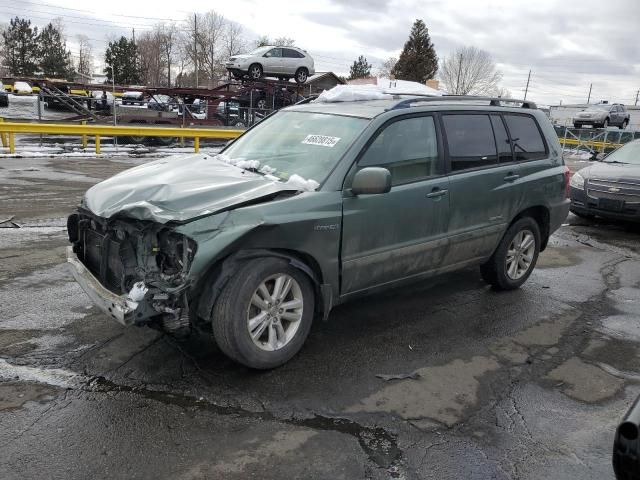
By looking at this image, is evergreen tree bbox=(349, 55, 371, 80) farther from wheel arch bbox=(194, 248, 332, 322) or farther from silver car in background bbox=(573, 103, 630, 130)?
wheel arch bbox=(194, 248, 332, 322)

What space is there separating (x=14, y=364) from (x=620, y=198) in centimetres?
842

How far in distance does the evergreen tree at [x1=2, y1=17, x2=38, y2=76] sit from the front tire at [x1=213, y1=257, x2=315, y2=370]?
7638 centimetres

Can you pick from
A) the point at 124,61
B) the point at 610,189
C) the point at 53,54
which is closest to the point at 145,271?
the point at 610,189

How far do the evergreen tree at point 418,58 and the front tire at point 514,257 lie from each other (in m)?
59.3

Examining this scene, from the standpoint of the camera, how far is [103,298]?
3.37 metres

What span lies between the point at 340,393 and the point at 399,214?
1.45 metres

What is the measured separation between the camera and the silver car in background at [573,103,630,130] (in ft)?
97.7

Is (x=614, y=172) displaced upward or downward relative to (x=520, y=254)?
upward

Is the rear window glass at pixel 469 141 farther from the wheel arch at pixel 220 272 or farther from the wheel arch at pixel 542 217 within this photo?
the wheel arch at pixel 220 272

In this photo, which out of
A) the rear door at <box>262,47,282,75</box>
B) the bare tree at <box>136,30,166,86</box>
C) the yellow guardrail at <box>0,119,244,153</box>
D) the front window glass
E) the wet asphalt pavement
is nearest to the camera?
the wet asphalt pavement

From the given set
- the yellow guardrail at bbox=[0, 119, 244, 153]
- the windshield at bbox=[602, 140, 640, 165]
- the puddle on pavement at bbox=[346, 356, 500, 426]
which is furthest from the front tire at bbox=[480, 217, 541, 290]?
the yellow guardrail at bbox=[0, 119, 244, 153]

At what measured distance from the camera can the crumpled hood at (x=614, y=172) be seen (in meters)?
8.35

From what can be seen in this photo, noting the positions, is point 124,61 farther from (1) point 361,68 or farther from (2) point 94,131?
(2) point 94,131

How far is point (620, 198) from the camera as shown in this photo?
8289 mm
